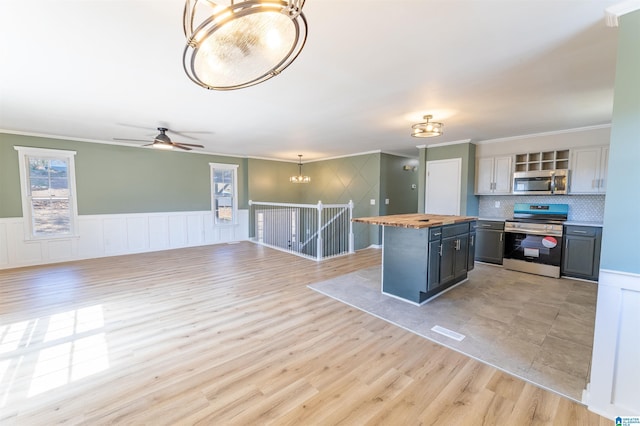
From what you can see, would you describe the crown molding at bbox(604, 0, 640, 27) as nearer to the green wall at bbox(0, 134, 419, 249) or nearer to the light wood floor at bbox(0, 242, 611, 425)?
the light wood floor at bbox(0, 242, 611, 425)

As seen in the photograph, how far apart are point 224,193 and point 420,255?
599 centimetres

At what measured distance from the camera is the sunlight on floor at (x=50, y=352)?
79.1 inches

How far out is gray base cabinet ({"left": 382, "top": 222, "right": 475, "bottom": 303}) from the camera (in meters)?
Result: 3.29

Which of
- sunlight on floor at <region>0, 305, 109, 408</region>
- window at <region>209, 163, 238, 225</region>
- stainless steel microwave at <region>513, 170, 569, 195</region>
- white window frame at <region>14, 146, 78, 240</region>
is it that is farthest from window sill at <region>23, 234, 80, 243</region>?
stainless steel microwave at <region>513, 170, 569, 195</region>

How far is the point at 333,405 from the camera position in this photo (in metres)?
1.81

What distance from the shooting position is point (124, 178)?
20.0ft

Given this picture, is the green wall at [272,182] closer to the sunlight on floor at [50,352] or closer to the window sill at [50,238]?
the window sill at [50,238]

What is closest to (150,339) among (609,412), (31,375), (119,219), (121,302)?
(31,375)

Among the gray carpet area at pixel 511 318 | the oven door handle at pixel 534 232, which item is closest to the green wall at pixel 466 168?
the oven door handle at pixel 534 232

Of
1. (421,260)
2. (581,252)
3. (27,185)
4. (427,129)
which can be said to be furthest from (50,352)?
(581,252)

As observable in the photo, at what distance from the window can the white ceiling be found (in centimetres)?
291

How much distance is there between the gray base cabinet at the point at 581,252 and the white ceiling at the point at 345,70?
1710 mm

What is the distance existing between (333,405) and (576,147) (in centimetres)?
565

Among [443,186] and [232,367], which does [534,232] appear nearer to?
[443,186]
